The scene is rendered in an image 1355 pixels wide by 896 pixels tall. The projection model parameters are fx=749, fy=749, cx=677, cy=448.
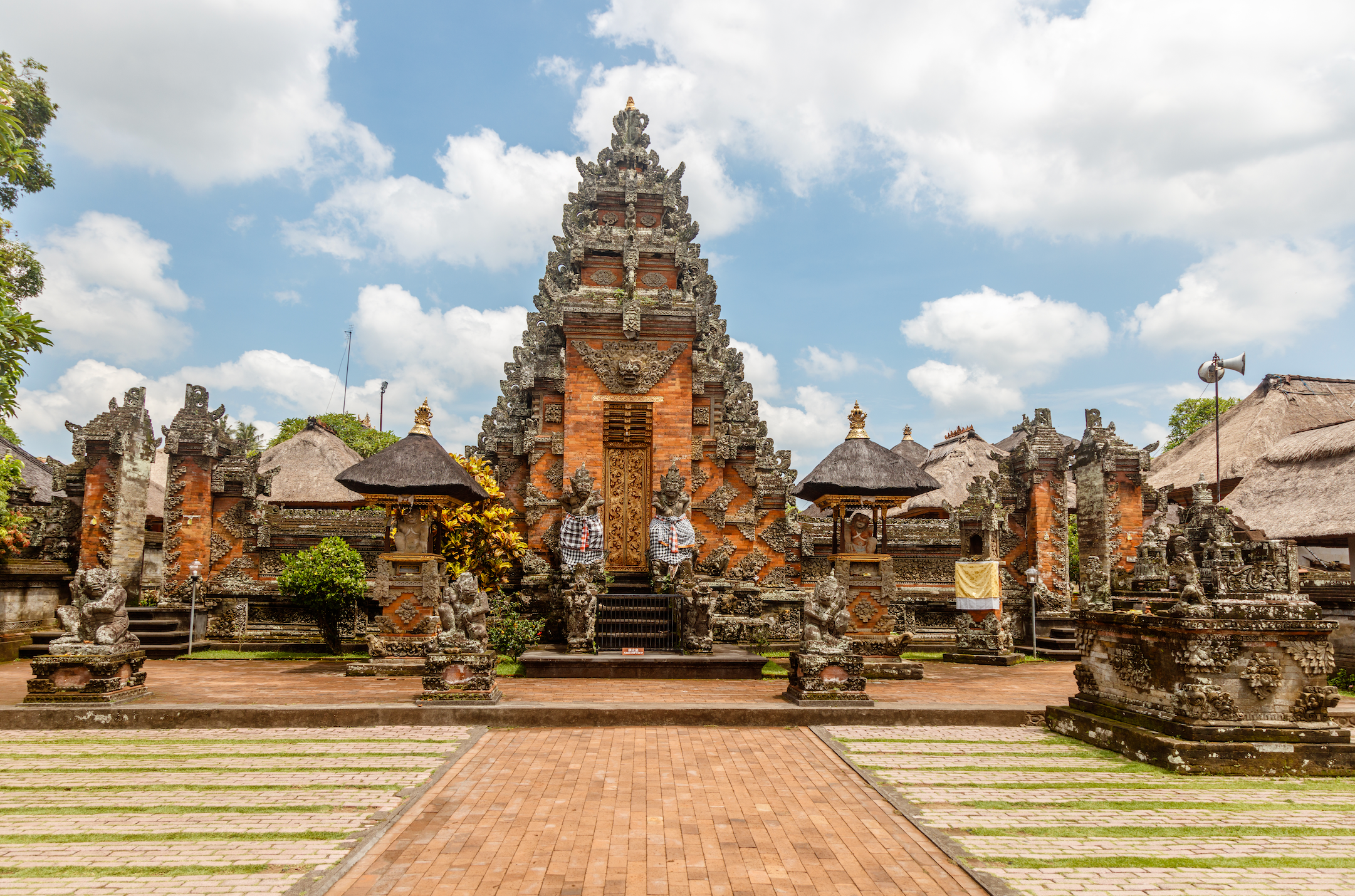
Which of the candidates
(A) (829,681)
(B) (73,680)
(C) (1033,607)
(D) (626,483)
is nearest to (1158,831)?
(A) (829,681)

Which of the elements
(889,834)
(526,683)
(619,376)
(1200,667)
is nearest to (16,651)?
(526,683)

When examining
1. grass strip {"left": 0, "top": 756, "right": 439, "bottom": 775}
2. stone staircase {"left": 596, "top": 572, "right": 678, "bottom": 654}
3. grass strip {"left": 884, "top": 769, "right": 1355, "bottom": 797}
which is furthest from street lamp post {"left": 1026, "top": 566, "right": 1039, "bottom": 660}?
grass strip {"left": 0, "top": 756, "right": 439, "bottom": 775}

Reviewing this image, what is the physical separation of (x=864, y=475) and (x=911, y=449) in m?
24.0

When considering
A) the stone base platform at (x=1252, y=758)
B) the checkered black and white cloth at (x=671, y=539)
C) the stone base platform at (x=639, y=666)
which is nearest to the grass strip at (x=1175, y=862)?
the stone base platform at (x=1252, y=758)

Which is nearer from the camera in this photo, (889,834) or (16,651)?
(889,834)

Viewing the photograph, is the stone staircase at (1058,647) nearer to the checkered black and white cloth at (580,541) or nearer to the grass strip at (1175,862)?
the checkered black and white cloth at (580,541)

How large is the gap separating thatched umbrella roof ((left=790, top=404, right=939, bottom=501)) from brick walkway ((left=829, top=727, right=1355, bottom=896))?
19.6 feet

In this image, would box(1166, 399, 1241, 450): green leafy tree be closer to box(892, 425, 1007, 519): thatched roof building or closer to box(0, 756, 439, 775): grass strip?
box(892, 425, 1007, 519): thatched roof building

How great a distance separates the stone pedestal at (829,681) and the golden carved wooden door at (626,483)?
21.5ft

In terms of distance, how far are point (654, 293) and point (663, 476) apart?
4.52 metres

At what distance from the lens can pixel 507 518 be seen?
15570mm

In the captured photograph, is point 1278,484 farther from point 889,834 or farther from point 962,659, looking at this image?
point 889,834

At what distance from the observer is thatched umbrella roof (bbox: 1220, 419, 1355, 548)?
16.8m

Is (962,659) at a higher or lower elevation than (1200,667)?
lower
